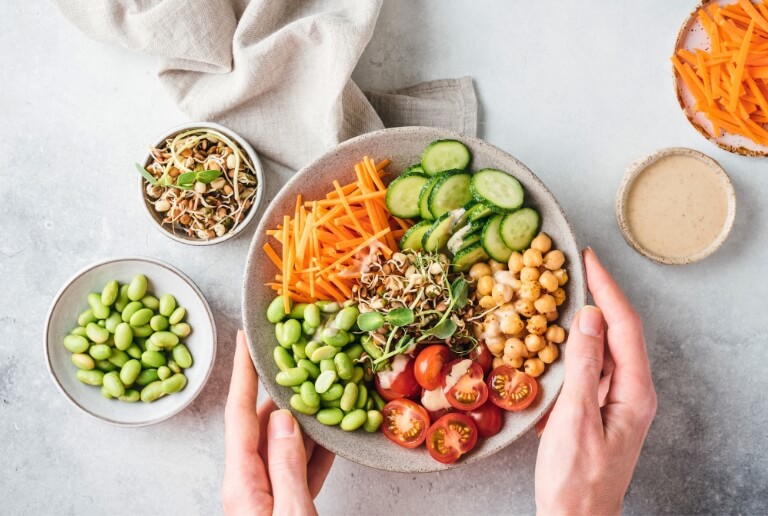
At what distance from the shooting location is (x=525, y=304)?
2.34m

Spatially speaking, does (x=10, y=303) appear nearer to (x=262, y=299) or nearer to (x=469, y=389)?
(x=262, y=299)

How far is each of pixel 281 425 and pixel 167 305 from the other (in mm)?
731

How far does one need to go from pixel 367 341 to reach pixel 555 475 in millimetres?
766

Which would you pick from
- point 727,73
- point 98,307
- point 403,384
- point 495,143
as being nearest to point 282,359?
point 403,384

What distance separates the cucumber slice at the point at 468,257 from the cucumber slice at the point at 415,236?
5.4 inches

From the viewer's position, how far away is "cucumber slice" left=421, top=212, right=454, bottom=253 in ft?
7.62

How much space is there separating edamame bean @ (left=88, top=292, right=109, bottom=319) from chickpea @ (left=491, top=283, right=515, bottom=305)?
1.49 metres

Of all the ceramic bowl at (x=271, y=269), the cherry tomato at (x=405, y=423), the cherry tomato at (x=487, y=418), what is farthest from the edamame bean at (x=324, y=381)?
the cherry tomato at (x=487, y=418)

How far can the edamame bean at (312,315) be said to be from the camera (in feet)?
7.77

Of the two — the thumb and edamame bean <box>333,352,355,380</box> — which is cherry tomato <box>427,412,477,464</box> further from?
the thumb

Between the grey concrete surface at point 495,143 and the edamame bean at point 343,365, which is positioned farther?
the grey concrete surface at point 495,143

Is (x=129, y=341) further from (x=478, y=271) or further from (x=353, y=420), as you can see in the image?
(x=478, y=271)

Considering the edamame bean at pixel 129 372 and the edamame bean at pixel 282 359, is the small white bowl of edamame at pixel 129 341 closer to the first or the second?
the edamame bean at pixel 129 372

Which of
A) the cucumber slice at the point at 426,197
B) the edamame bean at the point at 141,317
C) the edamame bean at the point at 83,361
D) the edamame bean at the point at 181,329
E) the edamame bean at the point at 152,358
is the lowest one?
the edamame bean at the point at 83,361
